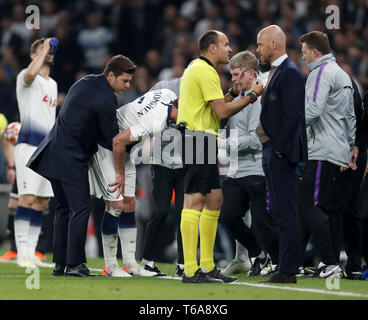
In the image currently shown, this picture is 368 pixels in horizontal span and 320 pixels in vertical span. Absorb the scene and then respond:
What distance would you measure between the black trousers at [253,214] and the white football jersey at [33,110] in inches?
86.3

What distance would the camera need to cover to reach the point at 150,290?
6594mm

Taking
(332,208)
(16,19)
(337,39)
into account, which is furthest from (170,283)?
(16,19)

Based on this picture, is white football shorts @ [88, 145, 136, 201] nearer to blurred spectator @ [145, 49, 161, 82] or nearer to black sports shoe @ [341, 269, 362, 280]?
black sports shoe @ [341, 269, 362, 280]

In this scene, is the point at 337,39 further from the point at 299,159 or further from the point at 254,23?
the point at 299,159

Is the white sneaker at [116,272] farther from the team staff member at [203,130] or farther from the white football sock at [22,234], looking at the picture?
the white football sock at [22,234]

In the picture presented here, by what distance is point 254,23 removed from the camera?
48.2 feet

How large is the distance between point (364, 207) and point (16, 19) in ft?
33.7

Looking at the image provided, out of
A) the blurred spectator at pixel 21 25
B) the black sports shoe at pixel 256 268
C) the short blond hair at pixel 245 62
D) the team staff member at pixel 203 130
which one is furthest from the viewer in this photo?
the blurred spectator at pixel 21 25

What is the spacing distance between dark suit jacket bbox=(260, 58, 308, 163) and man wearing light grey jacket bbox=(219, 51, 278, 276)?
1.22 m

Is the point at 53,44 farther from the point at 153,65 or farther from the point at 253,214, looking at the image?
the point at 153,65

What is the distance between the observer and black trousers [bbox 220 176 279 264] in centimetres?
829

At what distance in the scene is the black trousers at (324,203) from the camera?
7.85 meters

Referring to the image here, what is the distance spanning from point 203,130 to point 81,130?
1.16 meters

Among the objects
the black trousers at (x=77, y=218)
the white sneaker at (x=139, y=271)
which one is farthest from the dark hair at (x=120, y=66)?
the white sneaker at (x=139, y=271)
